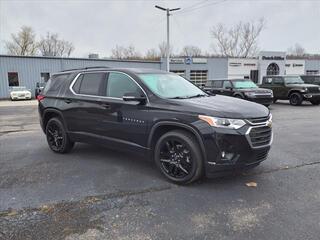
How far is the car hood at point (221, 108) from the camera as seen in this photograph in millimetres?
4086

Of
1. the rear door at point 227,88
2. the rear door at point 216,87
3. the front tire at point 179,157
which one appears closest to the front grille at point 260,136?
the front tire at point 179,157

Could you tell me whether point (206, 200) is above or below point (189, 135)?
below

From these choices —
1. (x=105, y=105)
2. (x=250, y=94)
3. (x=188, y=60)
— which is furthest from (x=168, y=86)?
(x=188, y=60)

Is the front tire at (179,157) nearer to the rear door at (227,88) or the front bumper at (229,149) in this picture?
the front bumper at (229,149)

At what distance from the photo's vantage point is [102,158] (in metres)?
5.91

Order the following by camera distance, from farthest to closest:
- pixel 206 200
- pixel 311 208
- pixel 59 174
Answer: pixel 59 174 → pixel 206 200 → pixel 311 208

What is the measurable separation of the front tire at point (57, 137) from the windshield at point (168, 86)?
224cm

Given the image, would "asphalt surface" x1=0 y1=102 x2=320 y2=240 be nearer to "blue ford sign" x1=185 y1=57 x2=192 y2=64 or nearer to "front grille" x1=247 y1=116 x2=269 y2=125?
"front grille" x1=247 y1=116 x2=269 y2=125

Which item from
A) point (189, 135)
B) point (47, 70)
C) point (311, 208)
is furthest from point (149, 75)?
point (47, 70)

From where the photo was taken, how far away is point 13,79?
102 feet

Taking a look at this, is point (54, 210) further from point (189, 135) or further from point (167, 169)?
point (189, 135)

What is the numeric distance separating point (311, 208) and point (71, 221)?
2.87 metres

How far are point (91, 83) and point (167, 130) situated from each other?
1965mm

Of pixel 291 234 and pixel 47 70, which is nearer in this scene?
pixel 291 234
